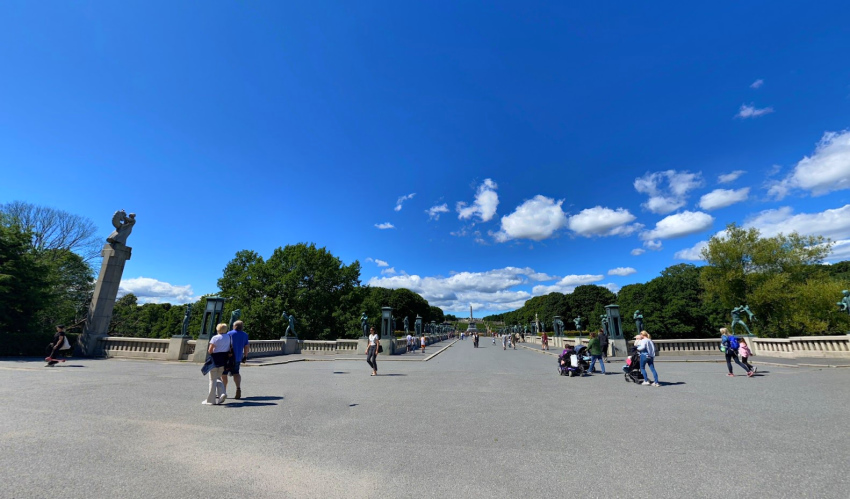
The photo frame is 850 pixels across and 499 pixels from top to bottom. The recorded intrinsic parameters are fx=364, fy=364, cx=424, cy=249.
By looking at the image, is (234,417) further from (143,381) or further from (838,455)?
(838,455)

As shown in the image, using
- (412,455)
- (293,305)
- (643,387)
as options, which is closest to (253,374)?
(412,455)

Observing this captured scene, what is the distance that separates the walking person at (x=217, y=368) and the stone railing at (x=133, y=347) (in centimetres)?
1368

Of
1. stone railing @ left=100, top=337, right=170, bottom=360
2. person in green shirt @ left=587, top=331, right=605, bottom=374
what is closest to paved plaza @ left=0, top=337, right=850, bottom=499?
person in green shirt @ left=587, top=331, right=605, bottom=374

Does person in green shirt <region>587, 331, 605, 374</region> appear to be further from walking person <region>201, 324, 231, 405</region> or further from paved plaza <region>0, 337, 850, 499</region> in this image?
walking person <region>201, 324, 231, 405</region>

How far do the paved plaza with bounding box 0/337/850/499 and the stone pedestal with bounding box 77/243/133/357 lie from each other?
11.7 meters

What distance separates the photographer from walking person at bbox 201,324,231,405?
293 inches

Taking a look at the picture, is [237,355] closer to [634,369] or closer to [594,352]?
[634,369]

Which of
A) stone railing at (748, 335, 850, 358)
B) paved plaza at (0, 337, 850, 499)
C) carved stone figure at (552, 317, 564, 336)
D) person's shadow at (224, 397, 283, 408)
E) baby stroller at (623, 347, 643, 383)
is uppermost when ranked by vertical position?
carved stone figure at (552, 317, 564, 336)

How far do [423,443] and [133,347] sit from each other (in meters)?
19.9

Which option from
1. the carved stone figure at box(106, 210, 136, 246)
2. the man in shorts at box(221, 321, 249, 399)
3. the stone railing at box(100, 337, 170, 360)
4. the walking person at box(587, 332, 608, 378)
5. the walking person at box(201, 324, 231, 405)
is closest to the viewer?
the walking person at box(201, 324, 231, 405)

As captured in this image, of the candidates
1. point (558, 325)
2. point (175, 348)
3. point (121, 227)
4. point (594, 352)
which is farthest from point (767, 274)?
point (121, 227)

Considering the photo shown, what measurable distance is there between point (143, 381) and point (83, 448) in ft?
23.3

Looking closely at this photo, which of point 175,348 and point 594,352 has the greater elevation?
point 175,348

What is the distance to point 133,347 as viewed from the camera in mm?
18344
